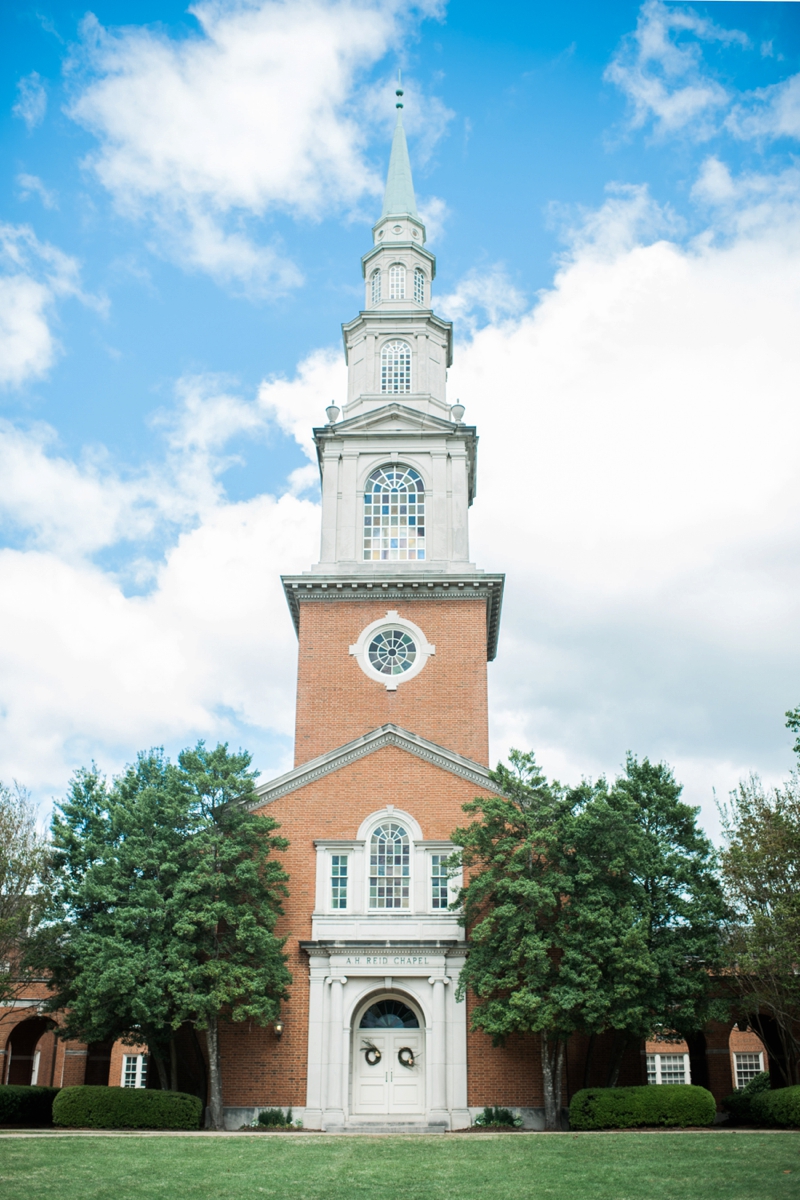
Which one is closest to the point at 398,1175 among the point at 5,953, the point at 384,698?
the point at 5,953

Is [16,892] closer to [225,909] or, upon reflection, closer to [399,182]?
[225,909]

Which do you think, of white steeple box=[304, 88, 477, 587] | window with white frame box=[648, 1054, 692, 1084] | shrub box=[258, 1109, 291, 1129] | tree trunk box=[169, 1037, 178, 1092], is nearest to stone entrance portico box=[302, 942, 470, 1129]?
shrub box=[258, 1109, 291, 1129]

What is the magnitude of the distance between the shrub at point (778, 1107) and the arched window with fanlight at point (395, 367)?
997 inches

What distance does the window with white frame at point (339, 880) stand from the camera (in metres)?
28.9

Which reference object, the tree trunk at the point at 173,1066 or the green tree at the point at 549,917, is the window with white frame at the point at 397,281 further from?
the tree trunk at the point at 173,1066

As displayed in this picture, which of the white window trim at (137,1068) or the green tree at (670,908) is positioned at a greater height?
the green tree at (670,908)

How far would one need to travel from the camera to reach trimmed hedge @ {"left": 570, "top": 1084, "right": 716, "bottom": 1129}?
2391 centimetres

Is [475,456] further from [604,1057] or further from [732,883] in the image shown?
[604,1057]

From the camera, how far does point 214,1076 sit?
87.4ft

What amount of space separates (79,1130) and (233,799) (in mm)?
8186

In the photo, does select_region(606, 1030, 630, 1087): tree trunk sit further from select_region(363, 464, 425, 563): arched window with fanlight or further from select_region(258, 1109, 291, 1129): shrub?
select_region(363, 464, 425, 563): arched window with fanlight

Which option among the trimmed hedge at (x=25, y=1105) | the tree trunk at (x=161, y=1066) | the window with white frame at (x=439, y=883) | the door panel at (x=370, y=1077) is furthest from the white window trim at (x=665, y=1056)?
the trimmed hedge at (x=25, y=1105)

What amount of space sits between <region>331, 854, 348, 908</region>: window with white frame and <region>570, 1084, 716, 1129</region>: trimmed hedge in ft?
26.1

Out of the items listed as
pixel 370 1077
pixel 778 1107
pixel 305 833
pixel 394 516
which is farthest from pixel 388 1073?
pixel 394 516
